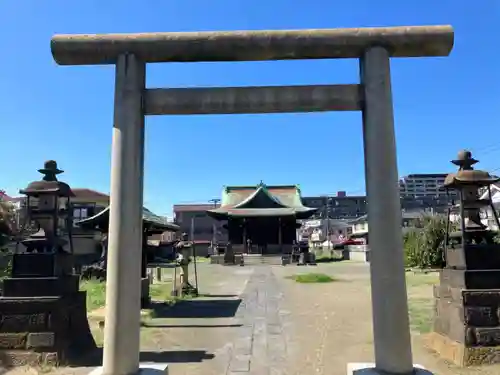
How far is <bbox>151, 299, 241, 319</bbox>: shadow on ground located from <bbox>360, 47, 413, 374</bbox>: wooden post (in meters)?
6.40

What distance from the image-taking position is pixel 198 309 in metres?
11.7

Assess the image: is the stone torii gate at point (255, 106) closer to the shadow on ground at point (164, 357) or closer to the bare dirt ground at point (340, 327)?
the bare dirt ground at point (340, 327)

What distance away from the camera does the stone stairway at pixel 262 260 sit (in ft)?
110

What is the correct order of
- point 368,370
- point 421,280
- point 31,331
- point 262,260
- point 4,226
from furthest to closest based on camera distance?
point 262,260
point 4,226
point 421,280
point 31,331
point 368,370

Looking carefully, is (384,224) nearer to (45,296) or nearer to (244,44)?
(244,44)

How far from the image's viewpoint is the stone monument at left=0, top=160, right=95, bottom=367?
6215 millimetres

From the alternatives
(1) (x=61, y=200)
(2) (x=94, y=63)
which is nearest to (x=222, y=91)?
(2) (x=94, y=63)

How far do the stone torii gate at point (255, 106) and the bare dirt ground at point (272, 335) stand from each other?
1.87 m

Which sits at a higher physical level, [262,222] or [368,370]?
[262,222]

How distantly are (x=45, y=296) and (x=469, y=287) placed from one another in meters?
6.27

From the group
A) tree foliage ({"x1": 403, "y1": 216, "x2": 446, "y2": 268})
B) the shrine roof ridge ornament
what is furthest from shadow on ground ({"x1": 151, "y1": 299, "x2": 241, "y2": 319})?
A: tree foliage ({"x1": 403, "y1": 216, "x2": 446, "y2": 268})

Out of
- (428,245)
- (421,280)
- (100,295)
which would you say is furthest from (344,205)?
(100,295)

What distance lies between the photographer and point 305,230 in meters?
94.5

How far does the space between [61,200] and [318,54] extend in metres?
4.97
